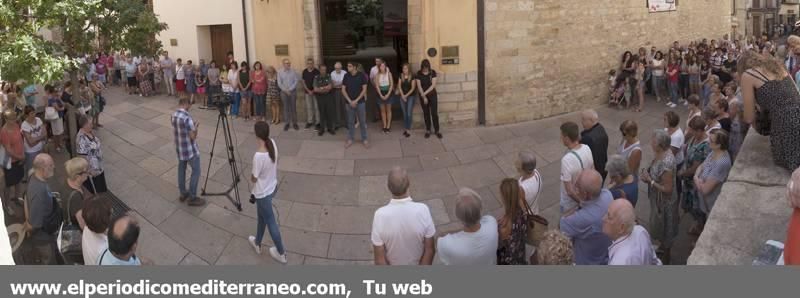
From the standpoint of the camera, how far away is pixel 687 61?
14398 mm

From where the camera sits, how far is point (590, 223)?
4566 millimetres

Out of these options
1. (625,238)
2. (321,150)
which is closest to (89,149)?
(321,150)

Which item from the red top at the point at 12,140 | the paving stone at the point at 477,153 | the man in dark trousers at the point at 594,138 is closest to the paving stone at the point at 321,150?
the paving stone at the point at 477,153

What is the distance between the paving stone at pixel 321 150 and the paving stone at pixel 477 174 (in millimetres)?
2027

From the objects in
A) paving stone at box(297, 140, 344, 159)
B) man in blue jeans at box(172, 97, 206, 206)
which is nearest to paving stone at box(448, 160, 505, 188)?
paving stone at box(297, 140, 344, 159)

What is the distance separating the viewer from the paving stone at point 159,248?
6.91m

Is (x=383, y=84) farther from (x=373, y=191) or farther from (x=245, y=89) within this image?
(x=245, y=89)

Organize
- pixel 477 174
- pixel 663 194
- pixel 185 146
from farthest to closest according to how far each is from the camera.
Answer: pixel 477 174
pixel 185 146
pixel 663 194

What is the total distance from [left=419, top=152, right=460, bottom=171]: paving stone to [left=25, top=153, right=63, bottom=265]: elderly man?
5.57 m

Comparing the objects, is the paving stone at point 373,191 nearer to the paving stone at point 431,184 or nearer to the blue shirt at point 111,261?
the paving stone at point 431,184

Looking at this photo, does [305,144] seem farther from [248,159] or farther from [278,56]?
[278,56]

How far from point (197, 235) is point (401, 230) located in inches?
155

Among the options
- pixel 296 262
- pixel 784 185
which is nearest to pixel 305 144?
pixel 296 262

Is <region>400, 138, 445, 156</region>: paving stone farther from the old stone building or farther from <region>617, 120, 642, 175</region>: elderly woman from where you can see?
<region>617, 120, 642, 175</region>: elderly woman
